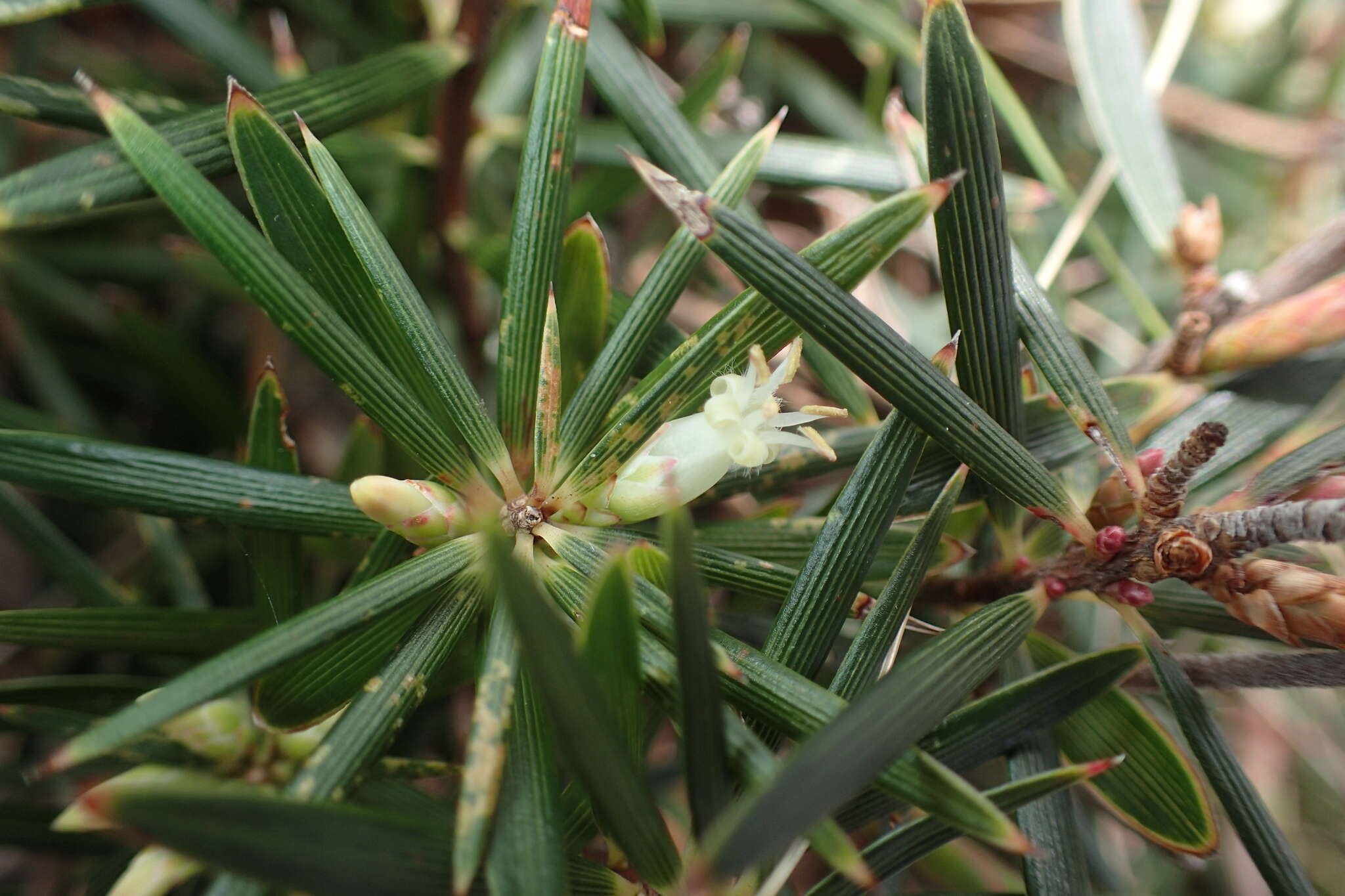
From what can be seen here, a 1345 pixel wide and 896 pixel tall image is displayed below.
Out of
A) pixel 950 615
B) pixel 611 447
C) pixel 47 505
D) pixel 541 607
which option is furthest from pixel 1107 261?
pixel 47 505

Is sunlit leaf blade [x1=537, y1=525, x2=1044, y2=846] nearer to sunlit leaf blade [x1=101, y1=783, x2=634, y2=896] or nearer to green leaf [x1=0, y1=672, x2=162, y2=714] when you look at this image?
sunlit leaf blade [x1=101, y1=783, x2=634, y2=896]

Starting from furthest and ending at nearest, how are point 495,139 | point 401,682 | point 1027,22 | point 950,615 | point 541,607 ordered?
1. point 1027,22
2. point 495,139
3. point 950,615
4. point 401,682
5. point 541,607

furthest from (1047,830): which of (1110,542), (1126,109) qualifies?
(1126,109)

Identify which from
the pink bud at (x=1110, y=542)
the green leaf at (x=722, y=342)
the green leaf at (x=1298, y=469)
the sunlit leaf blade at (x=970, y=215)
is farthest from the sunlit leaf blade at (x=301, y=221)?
the green leaf at (x=1298, y=469)

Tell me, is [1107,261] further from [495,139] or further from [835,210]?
[495,139]

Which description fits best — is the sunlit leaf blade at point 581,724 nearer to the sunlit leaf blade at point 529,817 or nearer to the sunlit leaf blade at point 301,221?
the sunlit leaf blade at point 529,817

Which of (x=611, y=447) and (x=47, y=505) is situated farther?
(x=47, y=505)
